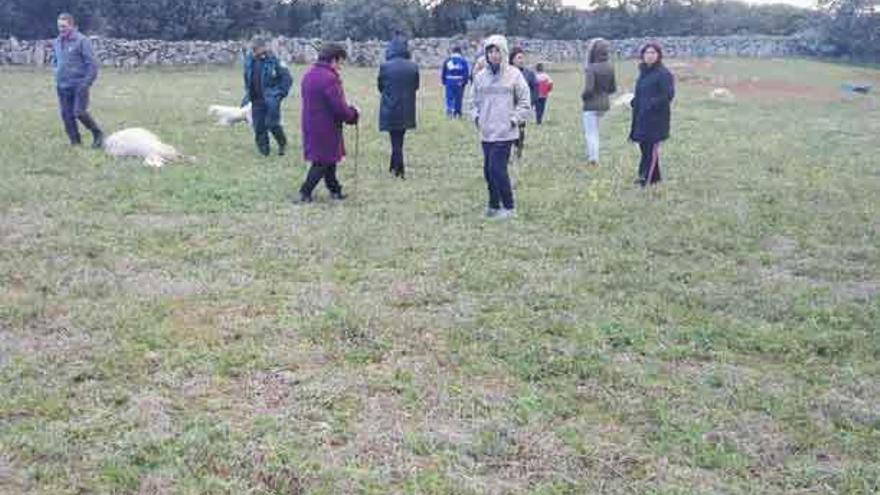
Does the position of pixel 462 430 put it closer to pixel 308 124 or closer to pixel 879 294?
pixel 879 294

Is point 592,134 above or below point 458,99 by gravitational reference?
below

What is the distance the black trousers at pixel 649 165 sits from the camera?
10.4 m

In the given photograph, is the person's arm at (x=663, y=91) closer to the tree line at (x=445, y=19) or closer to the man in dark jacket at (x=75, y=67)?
the man in dark jacket at (x=75, y=67)

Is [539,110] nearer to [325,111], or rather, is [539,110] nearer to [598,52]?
[598,52]

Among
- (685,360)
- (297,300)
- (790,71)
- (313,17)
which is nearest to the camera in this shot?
(685,360)

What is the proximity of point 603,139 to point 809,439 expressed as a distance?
36.7 ft

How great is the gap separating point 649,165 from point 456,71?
7.50 meters

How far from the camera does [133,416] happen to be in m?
4.32

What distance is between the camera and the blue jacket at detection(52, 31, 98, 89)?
1187 cm

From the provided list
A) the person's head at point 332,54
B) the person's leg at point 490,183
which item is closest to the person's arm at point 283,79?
the person's head at point 332,54

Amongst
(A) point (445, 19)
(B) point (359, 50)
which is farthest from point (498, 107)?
(A) point (445, 19)

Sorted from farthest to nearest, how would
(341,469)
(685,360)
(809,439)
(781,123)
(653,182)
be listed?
(781,123) < (653,182) < (685,360) < (809,439) < (341,469)

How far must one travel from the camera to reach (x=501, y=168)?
28.5 feet

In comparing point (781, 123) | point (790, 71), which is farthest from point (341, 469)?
point (790, 71)
